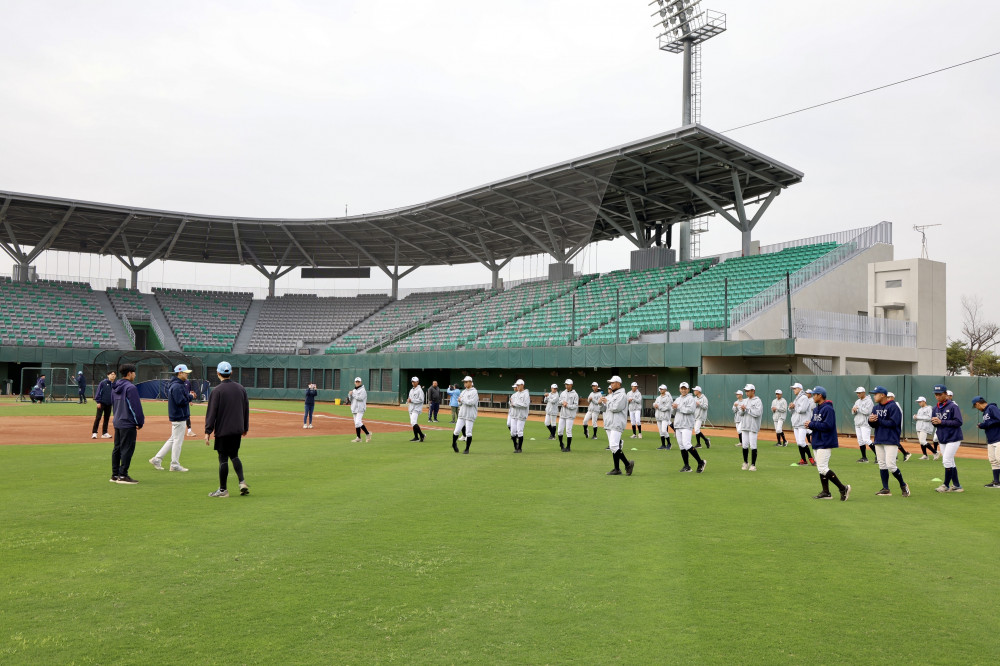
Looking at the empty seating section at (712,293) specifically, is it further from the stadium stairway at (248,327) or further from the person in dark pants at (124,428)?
the stadium stairway at (248,327)

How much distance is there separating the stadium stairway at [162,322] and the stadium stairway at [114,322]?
2.90m

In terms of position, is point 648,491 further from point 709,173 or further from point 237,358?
point 237,358

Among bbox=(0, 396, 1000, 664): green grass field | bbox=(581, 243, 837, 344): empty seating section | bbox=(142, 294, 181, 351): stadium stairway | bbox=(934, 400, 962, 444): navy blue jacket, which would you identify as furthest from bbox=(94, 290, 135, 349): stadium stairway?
bbox=(934, 400, 962, 444): navy blue jacket

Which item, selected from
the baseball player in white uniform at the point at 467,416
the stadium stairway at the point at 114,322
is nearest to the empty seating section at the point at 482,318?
the stadium stairway at the point at 114,322

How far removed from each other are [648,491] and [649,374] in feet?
89.8

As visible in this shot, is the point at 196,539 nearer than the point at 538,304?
Yes

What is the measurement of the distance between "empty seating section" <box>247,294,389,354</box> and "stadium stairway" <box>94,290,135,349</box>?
10034mm

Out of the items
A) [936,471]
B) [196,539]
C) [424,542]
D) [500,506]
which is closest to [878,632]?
[424,542]

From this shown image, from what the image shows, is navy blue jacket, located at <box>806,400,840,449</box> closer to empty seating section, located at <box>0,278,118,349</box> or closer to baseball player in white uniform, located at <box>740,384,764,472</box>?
baseball player in white uniform, located at <box>740,384,764,472</box>

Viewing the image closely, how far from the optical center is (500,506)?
1078cm

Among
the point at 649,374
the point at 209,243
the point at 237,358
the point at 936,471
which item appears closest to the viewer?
the point at 936,471

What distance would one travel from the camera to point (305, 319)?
6831 cm

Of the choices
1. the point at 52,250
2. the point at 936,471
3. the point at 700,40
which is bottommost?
the point at 936,471

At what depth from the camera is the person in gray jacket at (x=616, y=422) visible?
590 inches
